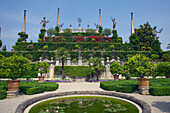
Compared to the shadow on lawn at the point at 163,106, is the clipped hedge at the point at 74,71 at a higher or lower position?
higher

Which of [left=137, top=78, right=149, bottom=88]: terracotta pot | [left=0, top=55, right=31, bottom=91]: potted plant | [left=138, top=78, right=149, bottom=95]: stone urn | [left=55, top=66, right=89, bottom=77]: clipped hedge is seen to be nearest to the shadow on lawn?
[left=138, top=78, right=149, bottom=95]: stone urn

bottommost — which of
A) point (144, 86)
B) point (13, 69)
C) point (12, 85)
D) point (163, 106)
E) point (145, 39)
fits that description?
point (163, 106)

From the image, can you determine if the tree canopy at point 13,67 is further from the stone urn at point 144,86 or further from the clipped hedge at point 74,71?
the clipped hedge at point 74,71

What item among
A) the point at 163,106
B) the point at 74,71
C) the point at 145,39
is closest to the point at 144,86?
the point at 163,106

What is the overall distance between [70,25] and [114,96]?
5940cm

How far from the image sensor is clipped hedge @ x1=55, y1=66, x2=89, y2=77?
29.7 meters

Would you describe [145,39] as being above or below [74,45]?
above

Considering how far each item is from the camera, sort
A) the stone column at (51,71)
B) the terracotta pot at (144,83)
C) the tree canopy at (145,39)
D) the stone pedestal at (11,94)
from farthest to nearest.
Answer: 1. the tree canopy at (145,39)
2. the stone column at (51,71)
3. the terracotta pot at (144,83)
4. the stone pedestal at (11,94)

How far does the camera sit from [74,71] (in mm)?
29875

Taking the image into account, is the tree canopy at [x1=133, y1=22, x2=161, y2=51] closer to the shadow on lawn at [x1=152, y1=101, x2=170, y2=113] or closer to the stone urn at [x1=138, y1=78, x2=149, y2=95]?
the stone urn at [x1=138, y1=78, x2=149, y2=95]

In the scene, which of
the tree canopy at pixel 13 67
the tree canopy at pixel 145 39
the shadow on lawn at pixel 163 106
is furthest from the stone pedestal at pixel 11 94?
the tree canopy at pixel 145 39

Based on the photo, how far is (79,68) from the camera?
3003 centimetres

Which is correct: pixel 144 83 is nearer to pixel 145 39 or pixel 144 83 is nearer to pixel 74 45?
pixel 74 45

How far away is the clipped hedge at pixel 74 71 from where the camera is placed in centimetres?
2966
